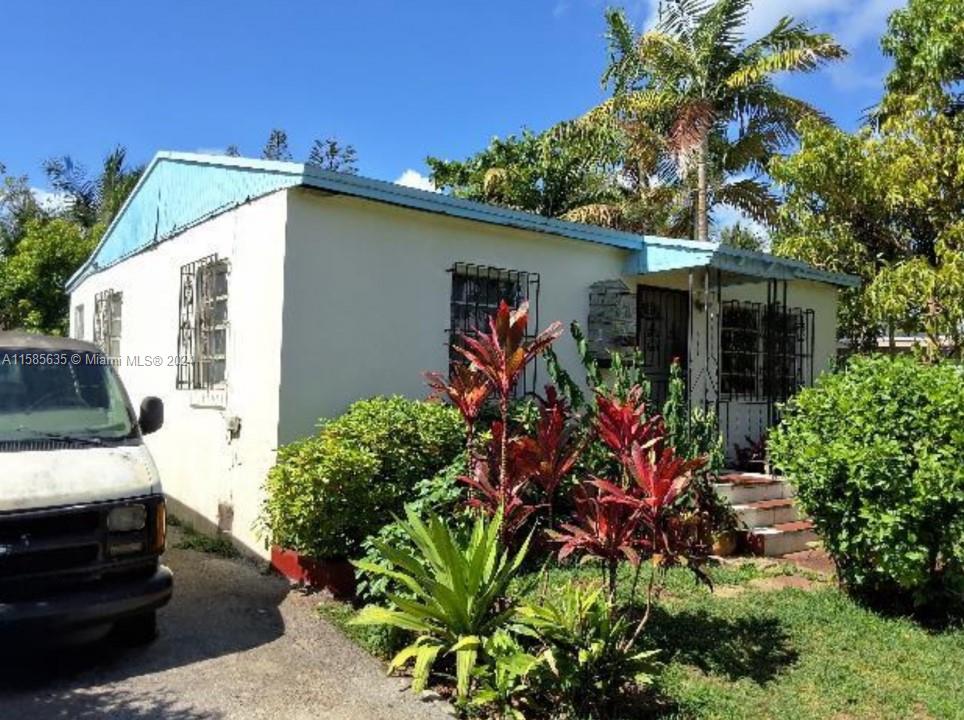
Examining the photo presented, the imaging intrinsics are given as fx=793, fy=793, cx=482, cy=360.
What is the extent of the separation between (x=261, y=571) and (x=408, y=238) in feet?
10.2

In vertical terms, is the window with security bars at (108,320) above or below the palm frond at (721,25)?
below

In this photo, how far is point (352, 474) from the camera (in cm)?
560

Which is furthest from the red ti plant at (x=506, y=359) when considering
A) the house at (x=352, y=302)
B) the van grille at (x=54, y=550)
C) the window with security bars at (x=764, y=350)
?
Result: the window with security bars at (x=764, y=350)

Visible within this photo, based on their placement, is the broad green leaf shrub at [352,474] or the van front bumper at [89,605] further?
the broad green leaf shrub at [352,474]

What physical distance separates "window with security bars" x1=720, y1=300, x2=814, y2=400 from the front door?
0.68 metres

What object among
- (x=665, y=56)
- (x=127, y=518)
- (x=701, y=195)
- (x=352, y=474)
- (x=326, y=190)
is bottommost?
(x=127, y=518)

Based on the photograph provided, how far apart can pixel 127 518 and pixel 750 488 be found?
594 centimetres

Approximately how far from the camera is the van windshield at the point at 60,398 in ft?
15.5

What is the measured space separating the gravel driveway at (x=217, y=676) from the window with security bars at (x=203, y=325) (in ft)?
9.83

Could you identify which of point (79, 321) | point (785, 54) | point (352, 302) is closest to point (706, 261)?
point (352, 302)

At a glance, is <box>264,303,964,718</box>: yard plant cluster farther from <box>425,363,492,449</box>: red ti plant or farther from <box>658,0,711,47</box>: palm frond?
<box>658,0,711,47</box>: palm frond

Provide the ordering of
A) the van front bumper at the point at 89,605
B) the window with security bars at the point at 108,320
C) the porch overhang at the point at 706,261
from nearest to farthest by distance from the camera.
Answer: the van front bumper at the point at 89,605 < the porch overhang at the point at 706,261 < the window with security bars at the point at 108,320

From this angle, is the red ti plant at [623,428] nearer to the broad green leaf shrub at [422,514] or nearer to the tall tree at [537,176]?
the broad green leaf shrub at [422,514]

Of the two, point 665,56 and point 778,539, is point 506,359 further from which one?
point 665,56
